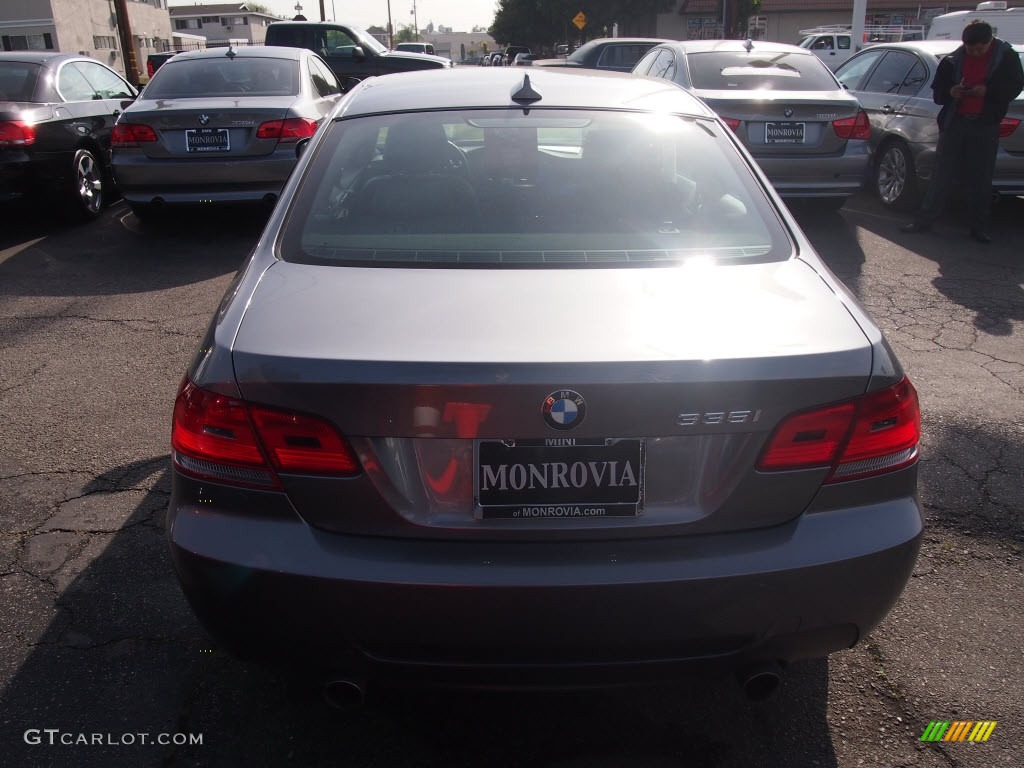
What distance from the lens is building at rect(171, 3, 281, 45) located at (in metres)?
102

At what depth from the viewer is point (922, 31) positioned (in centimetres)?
3603

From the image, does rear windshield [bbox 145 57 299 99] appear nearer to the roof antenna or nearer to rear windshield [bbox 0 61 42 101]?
rear windshield [bbox 0 61 42 101]

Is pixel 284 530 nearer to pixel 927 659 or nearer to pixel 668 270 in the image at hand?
pixel 668 270

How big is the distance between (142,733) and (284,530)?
88 cm

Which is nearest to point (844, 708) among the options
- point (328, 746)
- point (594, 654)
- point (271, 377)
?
point (594, 654)

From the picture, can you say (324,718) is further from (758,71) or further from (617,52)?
(617,52)

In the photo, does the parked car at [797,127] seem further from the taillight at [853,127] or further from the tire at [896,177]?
the tire at [896,177]

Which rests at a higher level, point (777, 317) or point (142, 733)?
point (777, 317)

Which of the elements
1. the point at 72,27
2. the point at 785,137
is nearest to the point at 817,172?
the point at 785,137

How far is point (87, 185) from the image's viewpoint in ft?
27.5

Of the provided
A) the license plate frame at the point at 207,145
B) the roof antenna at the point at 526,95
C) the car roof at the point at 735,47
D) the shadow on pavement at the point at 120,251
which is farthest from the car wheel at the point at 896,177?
the roof antenna at the point at 526,95

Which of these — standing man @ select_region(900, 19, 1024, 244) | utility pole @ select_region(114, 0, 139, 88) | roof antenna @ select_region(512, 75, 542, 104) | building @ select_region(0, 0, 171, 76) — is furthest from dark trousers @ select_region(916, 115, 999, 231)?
building @ select_region(0, 0, 171, 76)

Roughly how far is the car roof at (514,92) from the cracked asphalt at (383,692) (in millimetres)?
1759

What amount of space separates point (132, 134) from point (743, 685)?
22.9 feet
